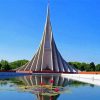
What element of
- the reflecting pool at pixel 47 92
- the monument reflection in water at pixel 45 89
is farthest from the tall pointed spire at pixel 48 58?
A: the reflecting pool at pixel 47 92

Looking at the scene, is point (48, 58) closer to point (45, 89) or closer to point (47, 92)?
point (45, 89)

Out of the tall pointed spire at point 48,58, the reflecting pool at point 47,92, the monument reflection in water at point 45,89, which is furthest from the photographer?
the tall pointed spire at point 48,58

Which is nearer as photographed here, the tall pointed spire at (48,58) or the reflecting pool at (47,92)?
the reflecting pool at (47,92)

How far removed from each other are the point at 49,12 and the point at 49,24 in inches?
80.6

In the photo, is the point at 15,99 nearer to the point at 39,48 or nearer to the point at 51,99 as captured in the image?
the point at 51,99

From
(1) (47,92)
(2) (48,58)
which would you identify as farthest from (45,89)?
(2) (48,58)

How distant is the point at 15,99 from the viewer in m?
8.34

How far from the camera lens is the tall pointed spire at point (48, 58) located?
44684mm

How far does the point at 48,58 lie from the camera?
1881 inches

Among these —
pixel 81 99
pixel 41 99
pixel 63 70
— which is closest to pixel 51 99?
pixel 41 99

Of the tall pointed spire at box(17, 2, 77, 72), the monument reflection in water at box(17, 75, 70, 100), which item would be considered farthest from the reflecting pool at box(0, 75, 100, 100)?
the tall pointed spire at box(17, 2, 77, 72)

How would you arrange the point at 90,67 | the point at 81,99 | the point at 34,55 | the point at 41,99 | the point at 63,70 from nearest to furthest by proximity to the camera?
the point at 41,99, the point at 81,99, the point at 63,70, the point at 34,55, the point at 90,67

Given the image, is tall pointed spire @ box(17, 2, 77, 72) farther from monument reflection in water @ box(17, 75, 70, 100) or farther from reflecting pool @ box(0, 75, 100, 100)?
reflecting pool @ box(0, 75, 100, 100)

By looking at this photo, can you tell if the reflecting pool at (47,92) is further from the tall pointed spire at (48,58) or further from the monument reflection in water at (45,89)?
the tall pointed spire at (48,58)
